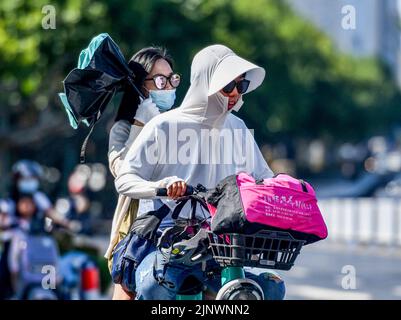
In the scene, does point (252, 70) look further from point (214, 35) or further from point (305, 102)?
point (305, 102)

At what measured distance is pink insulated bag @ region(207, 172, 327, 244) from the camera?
3.92 metres

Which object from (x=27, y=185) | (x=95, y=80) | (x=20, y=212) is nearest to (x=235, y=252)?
(x=95, y=80)

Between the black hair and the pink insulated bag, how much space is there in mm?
774

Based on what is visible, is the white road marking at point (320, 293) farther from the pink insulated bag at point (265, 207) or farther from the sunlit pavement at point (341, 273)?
the pink insulated bag at point (265, 207)

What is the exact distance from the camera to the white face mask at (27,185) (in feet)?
36.6

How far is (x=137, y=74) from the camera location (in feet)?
15.6

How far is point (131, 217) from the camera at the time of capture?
4.58 m

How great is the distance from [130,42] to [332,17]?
79.1 m

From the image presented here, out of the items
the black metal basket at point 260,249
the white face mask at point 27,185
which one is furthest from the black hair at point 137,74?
the white face mask at point 27,185

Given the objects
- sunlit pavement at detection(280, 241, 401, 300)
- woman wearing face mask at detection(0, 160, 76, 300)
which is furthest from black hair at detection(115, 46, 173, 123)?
sunlit pavement at detection(280, 241, 401, 300)

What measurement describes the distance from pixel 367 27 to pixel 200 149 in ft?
421

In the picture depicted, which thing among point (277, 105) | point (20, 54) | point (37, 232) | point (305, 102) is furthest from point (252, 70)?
point (305, 102)

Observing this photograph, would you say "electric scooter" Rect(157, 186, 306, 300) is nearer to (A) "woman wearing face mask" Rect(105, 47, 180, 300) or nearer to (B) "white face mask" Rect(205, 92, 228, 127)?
(B) "white face mask" Rect(205, 92, 228, 127)

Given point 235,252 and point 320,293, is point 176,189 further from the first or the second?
point 320,293
